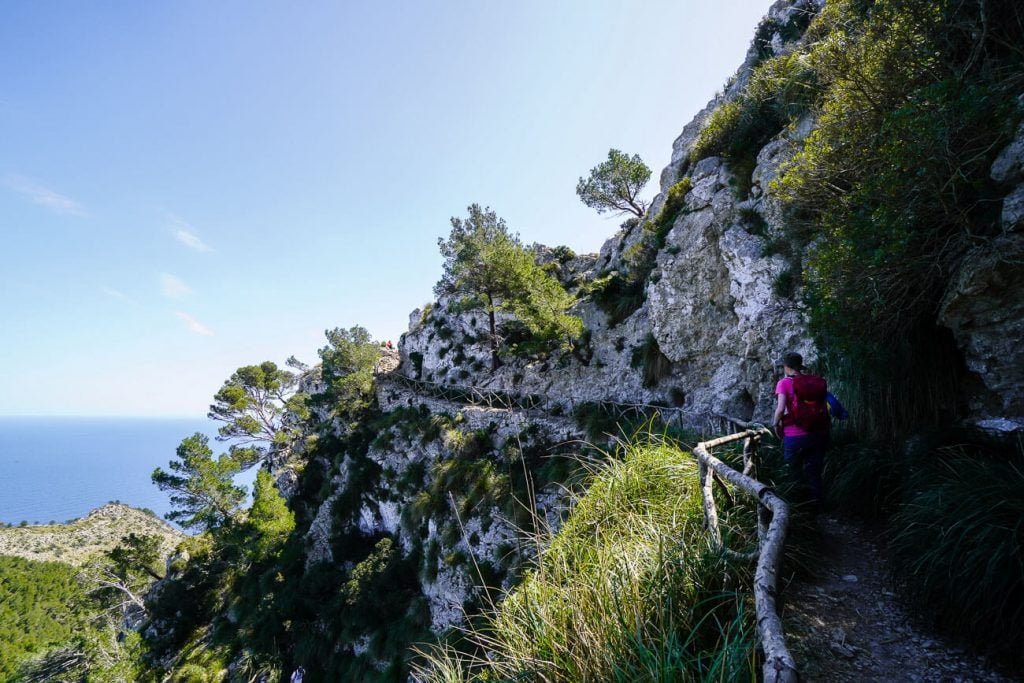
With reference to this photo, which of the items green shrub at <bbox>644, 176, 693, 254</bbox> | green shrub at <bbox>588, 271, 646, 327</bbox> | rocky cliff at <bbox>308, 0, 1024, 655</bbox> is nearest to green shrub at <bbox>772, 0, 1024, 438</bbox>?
rocky cliff at <bbox>308, 0, 1024, 655</bbox>

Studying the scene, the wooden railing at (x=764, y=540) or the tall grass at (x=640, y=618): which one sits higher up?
the wooden railing at (x=764, y=540)

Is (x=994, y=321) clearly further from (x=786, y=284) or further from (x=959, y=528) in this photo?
(x=786, y=284)

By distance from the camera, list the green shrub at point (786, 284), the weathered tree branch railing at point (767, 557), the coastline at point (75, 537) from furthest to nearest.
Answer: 1. the coastline at point (75, 537)
2. the green shrub at point (786, 284)
3. the weathered tree branch railing at point (767, 557)

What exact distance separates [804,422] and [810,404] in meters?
0.24

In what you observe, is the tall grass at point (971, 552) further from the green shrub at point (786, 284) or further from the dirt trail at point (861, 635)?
the green shrub at point (786, 284)

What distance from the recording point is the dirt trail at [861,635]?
2.46 meters

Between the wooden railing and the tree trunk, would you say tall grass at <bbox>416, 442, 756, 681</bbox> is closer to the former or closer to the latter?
the wooden railing

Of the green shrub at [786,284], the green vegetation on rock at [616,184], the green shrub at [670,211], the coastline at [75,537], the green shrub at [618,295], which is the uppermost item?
the green vegetation on rock at [616,184]

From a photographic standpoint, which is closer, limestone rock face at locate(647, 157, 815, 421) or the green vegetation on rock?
limestone rock face at locate(647, 157, 815, 421)

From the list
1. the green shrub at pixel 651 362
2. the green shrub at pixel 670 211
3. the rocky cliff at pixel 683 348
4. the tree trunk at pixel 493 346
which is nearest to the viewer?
the rocky cliff at pixel 683 348

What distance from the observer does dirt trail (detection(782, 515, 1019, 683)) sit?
246 cm

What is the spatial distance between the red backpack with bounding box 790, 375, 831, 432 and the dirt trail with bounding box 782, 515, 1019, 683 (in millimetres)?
1349

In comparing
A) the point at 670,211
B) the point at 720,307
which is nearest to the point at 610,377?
the point at 720,307

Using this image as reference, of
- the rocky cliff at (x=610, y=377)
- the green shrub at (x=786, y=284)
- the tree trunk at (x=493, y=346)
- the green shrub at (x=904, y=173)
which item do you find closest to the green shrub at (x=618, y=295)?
the rocky cliff at (x=610, y=377)
